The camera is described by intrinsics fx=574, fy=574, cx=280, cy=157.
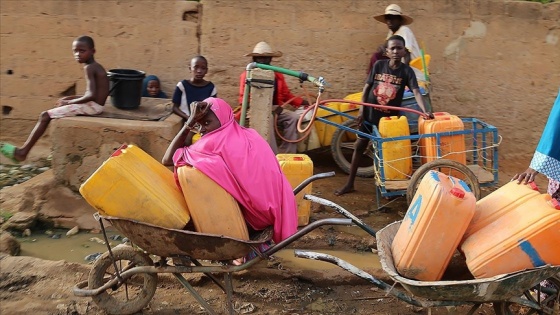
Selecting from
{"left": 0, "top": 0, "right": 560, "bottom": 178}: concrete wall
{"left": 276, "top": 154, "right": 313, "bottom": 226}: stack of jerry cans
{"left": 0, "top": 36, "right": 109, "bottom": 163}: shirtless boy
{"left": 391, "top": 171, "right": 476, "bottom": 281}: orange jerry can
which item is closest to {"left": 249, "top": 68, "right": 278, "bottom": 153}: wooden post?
{"left": 276, "top": 154, "right": 313, "bottom": 226}: stack of jerry cans

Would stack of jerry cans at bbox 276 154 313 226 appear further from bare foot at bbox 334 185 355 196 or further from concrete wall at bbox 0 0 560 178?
concrete wall at bbox 0 0 560 178

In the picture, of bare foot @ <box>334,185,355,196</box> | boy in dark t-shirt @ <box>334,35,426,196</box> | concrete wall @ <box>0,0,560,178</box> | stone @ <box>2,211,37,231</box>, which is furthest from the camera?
concrete wall @ <box>0,0,560,178</box>

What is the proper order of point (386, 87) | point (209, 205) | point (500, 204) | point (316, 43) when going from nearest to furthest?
point (500, 204) → point (209, 205) → point (386, 87) → point (316, 43)

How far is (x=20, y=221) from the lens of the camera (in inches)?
207

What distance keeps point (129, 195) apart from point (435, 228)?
1754mm

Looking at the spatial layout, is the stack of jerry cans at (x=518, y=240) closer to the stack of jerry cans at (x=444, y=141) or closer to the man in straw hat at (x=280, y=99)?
the stack of jerry cans at (x=444, y=141)

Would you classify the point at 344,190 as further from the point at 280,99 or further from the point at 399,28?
the point at 399,28

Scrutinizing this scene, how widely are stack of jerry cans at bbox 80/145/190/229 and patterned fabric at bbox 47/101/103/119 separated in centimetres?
245

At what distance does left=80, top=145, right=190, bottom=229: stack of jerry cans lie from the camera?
3.36 meters

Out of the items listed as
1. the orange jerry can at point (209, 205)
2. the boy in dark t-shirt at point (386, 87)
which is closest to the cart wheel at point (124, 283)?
the orange jerry can at point (209, 205)

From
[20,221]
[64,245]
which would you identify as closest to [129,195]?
[64,245]

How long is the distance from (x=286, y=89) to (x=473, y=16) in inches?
101

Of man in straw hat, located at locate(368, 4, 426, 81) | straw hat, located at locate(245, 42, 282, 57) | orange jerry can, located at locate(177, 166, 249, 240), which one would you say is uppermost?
man in straw hat, located at locate(368, 4, 426, 81)

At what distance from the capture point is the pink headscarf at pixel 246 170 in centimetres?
348
